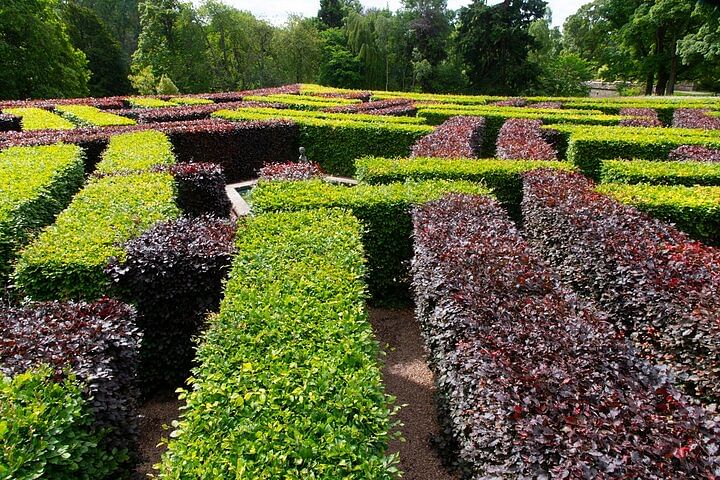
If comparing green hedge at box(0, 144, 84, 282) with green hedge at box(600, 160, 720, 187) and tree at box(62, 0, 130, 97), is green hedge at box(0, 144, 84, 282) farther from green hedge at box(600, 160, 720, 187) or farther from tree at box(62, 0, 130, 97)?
tree at box(62, 0, 130, 97)

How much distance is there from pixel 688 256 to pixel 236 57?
45.3 metres

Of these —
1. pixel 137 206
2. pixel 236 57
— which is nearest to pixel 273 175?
pixel 137 206

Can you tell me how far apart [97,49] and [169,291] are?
151 feet

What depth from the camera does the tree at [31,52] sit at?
27281 millimetres

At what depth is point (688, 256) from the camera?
5.25 metres

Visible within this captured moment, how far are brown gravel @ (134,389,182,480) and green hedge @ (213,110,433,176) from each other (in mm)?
9727

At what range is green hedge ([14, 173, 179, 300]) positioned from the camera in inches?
200

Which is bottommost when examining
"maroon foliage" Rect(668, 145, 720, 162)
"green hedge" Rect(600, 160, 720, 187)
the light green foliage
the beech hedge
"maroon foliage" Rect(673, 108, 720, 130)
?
the beech hedge

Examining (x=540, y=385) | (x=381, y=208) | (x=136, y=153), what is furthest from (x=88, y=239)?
(x=136, y=153)

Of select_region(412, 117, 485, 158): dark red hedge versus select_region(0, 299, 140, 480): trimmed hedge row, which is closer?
select_region(0, 299, 140, 480): trimmed hedge row

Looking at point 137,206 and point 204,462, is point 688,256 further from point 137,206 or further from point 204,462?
point 137,206

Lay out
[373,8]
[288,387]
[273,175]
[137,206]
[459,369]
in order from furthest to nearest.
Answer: [373,8] < [273,175] < [137,206] < [459,369] < [288,387]

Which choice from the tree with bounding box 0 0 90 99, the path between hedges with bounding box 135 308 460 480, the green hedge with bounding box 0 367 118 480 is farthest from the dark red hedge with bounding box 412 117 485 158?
the tree with bounding box 0 0 90 99

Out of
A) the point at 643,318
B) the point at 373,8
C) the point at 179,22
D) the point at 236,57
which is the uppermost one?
the point at 373,8
